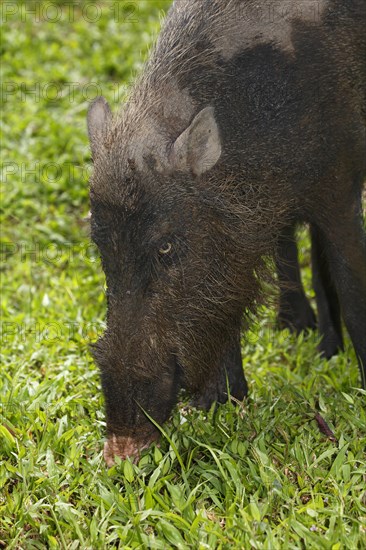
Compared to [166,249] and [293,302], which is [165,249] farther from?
[293,302]

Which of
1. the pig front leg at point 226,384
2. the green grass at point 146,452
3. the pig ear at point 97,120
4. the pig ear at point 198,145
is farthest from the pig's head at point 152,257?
the pig front leg at point 226,384

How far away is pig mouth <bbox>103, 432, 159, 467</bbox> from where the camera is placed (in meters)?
4.27

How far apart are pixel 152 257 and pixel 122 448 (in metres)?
0.92

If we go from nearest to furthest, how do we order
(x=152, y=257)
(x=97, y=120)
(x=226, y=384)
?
(x=152, y=257) < (x=97, y=120) < (x=226, y=384)

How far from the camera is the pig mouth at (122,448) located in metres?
4.27

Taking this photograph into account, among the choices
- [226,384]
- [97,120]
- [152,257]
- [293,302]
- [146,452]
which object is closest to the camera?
[152,257]

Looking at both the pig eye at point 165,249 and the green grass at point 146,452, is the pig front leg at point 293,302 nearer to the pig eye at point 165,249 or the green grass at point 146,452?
the green grass at point 146,452

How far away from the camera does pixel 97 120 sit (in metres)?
4.66

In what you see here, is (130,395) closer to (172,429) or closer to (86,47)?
(172,429)

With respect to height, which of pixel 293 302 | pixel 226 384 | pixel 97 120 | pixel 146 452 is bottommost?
pixel 146 452

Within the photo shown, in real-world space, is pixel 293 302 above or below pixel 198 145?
below

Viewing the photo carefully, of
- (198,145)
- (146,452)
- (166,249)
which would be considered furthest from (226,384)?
(198,145)

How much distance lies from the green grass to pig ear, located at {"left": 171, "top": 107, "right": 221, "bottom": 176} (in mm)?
1199

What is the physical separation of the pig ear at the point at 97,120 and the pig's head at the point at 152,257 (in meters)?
0.13
